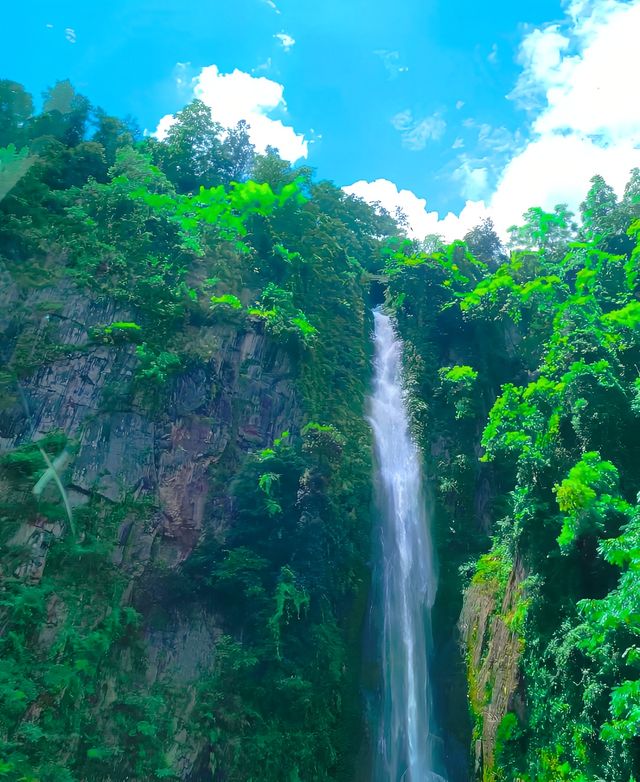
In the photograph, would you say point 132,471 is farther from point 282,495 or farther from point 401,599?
point 401,599

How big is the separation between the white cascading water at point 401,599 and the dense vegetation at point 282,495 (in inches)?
22.0

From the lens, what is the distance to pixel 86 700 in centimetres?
935

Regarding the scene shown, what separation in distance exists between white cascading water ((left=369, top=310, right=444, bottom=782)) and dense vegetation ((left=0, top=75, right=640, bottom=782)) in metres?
0.56

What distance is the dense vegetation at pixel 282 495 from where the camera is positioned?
926 cm

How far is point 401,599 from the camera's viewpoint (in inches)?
531

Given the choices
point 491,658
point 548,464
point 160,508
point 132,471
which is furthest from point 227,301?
point 491,658

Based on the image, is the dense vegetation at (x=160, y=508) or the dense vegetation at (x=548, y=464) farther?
the dense vegetation at (x=160, y=508)

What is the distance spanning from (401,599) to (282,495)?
12.7ft

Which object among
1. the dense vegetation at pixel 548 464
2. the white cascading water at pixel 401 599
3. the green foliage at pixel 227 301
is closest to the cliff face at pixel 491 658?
the dense vegetation at pixel 548 464

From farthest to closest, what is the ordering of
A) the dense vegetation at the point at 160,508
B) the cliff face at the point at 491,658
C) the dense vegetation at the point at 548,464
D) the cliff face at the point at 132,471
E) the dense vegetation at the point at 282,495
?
the cliff face at the point at 491,658
the cliff face at the point at 132,471
the dense vegetation at the point at 160,508
the dense vegetation at the point at 282,495
the dense vegetation at the point at 548,464

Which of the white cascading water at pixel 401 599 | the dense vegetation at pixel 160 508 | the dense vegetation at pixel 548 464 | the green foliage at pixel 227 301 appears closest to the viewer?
the dense vegetation at pixel 548 464

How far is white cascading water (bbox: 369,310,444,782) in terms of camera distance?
38.0 ft

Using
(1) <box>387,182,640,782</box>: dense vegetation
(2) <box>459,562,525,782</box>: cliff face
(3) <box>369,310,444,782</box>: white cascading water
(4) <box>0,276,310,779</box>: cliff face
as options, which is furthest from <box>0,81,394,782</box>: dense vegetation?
(1) <box>387,182,640,782</box>: dense vegetation

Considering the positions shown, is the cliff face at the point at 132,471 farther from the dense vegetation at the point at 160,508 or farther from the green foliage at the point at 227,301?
the green foliage at the point at 227,301
